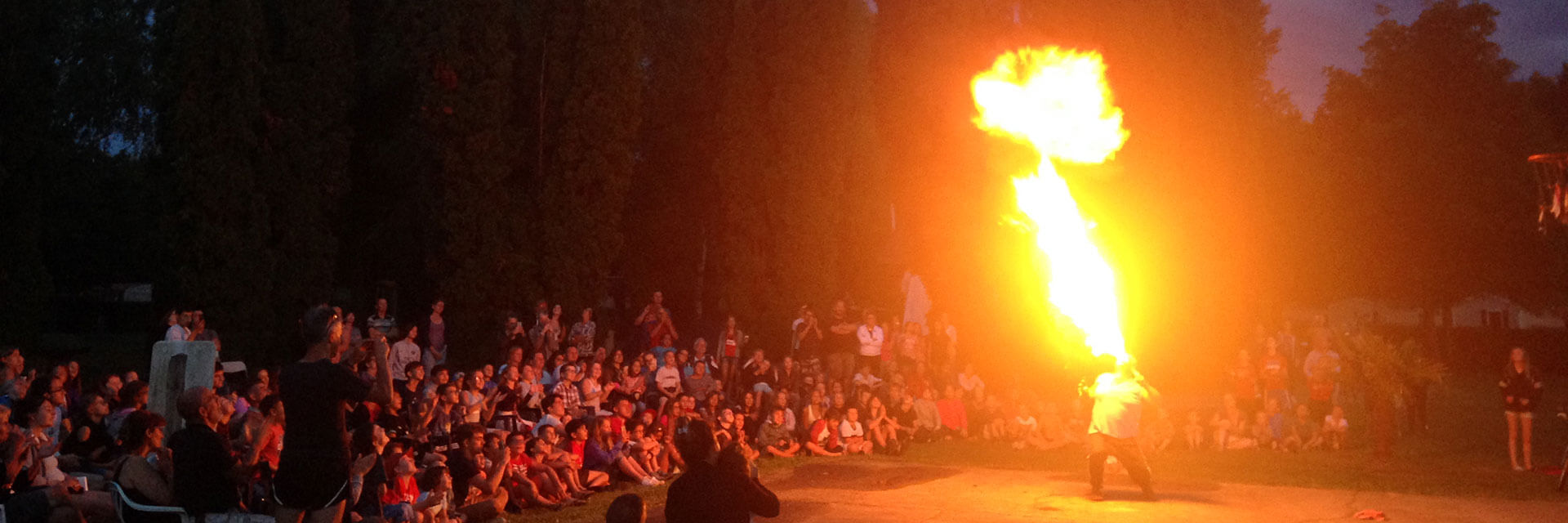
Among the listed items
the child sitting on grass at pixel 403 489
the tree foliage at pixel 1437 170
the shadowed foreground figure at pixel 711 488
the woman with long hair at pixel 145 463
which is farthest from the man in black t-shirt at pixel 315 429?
the tree foliage at pixel 1437 170

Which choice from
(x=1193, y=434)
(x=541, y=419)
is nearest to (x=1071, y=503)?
(x=541, y=419)

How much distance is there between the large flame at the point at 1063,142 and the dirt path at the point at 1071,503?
187 cm

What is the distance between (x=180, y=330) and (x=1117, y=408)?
35.3ft

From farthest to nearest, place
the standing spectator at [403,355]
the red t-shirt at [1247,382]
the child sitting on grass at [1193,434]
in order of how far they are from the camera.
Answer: the red t-shirt at [1247,382]
the child sitting on grass at [1193,434]
the standing spectator at [403,355]

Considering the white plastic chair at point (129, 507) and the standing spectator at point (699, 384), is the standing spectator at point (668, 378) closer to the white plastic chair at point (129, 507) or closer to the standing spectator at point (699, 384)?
the standing spectator at point (699, 384)

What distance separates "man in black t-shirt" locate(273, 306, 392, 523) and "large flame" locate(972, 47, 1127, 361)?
10.2 metres

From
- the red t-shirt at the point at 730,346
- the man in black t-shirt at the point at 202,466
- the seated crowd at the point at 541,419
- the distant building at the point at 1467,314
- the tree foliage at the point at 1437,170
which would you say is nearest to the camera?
the man in black t-shirt at the point at 202,466

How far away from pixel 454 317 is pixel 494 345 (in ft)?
2.79

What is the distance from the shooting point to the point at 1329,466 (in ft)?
57.5

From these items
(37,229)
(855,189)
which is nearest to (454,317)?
(37,229)

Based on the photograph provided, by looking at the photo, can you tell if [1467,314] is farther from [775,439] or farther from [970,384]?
[775,439]

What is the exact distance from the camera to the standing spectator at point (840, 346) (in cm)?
2127

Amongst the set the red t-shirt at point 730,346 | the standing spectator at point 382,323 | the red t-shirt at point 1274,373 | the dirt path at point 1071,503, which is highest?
the standing spectator at point 382,323

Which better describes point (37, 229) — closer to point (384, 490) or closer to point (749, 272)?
point (749, 272)
